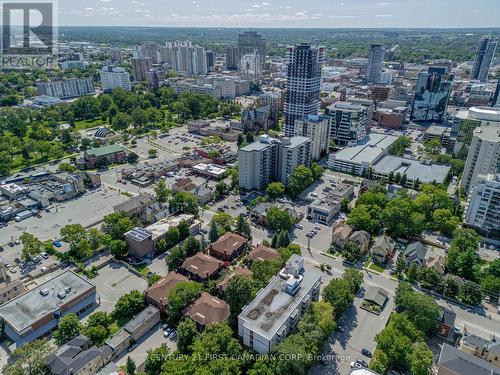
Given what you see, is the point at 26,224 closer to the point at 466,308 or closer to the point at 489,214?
the point at 466,308

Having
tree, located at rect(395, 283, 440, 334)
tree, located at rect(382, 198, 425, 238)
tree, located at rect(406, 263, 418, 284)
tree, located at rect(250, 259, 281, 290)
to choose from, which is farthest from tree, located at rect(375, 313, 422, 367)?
tree, located at rect(382, 198, 425, 238)

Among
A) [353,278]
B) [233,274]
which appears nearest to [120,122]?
[233,274]

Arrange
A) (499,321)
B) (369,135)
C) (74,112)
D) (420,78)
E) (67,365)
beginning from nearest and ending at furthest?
(67,365) → (499,321) → (369,135) → (420,78) → (74,112)

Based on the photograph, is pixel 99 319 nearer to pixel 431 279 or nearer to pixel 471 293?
pixel 431 279

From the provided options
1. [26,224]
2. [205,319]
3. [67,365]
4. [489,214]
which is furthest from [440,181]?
[26,224]

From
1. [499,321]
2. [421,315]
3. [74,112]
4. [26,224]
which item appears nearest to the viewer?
[421,315]

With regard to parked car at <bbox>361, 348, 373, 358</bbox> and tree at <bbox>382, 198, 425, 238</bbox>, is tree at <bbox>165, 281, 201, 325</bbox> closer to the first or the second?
parked car at <bbox>361, 348, 373, 358</bbox>
